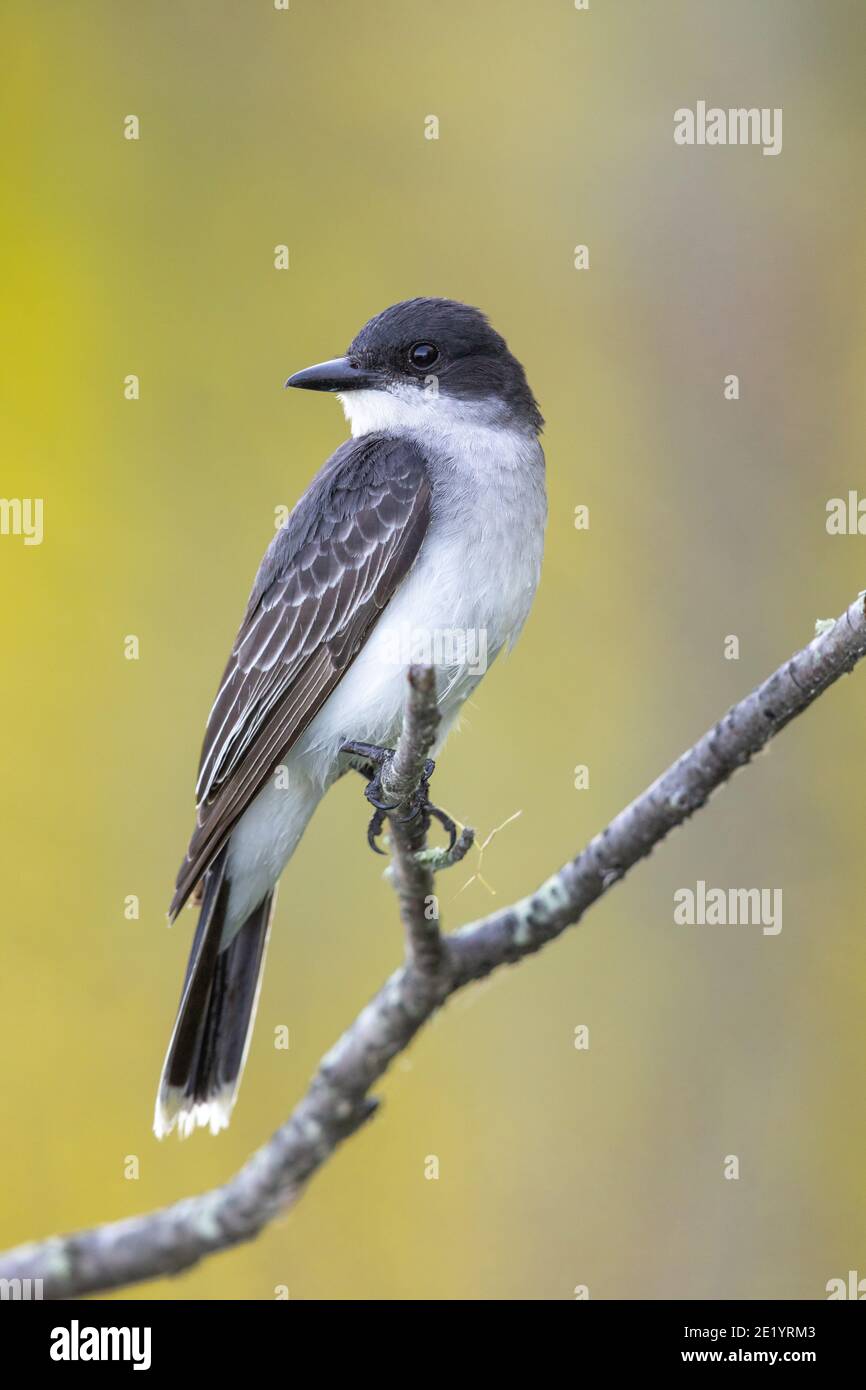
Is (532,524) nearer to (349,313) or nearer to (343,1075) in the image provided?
(343,1075)

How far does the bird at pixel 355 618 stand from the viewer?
176 inches

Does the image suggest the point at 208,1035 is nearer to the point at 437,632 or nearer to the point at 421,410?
the point at 437,632

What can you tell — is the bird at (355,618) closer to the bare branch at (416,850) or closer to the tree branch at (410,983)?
the bare branch at (416,850)

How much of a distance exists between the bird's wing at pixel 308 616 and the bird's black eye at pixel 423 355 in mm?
311

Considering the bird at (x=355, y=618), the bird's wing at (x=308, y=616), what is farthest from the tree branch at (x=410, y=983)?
the bird's wing at (x=308, y=616)

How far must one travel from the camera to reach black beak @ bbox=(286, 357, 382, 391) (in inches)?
189

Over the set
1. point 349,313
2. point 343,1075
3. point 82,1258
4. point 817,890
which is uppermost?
point 349,313

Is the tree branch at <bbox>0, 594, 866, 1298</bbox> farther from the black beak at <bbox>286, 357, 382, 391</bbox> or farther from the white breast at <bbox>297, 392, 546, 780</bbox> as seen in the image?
the black beak at <bbox>286, 357, 382, 391</bbox>

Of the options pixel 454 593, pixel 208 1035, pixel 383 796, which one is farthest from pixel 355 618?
pixel 208 1035

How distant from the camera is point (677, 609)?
→ 6.50 m

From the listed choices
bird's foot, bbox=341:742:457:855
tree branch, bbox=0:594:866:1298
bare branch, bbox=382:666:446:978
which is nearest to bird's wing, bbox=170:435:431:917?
bird's foot, bbox=341:742:457:855

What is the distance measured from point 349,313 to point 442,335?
106 inches

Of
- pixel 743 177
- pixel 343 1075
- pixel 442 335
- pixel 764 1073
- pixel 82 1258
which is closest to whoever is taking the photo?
pixel 82 1258

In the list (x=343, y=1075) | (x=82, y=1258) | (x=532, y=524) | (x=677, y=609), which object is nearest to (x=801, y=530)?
(x=677, y=609)
